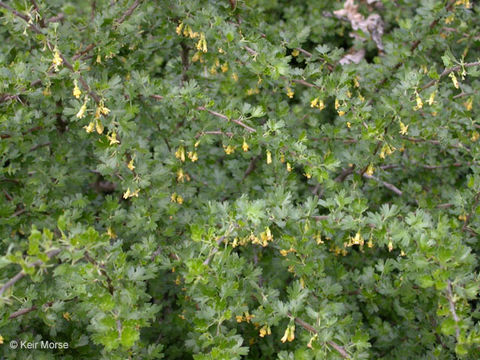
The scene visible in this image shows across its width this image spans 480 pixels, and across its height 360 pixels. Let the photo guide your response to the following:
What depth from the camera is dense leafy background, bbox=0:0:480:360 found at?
6.90 feet

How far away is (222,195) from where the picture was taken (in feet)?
10.8

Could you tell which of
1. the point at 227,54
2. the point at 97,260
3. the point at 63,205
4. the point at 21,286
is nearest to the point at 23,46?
the point at 63,205

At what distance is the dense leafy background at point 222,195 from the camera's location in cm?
210

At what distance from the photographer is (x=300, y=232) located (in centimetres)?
247

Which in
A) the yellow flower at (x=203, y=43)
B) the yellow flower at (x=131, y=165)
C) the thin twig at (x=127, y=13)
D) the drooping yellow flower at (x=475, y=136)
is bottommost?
the drooping yellow flower at (x=475, y=136)

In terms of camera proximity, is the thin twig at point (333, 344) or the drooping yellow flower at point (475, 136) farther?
the drooping yellow flower at point (475, 136)

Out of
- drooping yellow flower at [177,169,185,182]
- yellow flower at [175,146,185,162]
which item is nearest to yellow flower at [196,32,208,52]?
yellow flower at [175,146,185,162]

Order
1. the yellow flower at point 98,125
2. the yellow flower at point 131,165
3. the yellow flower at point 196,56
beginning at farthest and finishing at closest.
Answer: the yellow flower at point 196,56 < the yellow flower at point 131,165 < the yellow flower at point 98,125

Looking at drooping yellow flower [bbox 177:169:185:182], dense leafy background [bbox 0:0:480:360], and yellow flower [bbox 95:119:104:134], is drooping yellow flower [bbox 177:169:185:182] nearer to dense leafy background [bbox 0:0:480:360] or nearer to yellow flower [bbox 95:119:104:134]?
dense leafy background [bbox 0:0:480:360]

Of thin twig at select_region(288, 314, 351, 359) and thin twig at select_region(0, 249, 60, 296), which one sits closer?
thin twig at select_region(0, 249, 60, 296)

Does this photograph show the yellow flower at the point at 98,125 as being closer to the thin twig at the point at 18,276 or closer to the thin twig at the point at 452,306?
the thin twig at the point at 18,276

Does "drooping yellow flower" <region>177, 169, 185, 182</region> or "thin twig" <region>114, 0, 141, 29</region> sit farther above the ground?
"thin twig" <region>114, 0, 141, 29</region>

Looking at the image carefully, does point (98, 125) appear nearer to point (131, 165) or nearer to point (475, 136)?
point (131, 165)

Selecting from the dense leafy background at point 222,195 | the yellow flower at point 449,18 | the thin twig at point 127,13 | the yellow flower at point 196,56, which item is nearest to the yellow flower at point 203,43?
the dense leafy background at point 222,195
